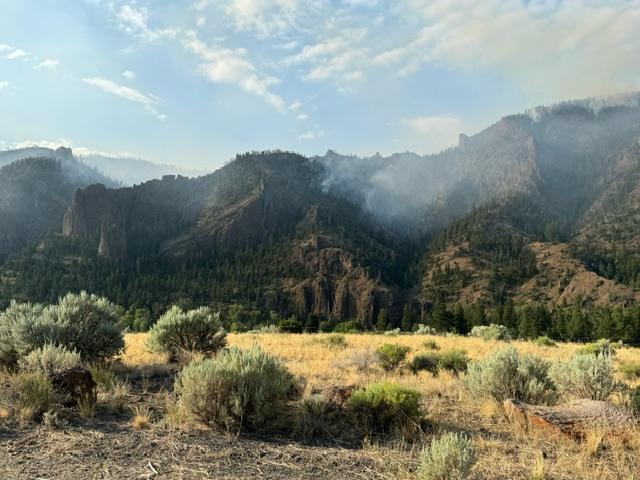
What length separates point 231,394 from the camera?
644 centimetres

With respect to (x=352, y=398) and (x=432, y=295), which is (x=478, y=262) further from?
(x=352, y=398)

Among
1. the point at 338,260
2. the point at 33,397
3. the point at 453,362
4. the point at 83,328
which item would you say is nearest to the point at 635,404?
A: the point at 453,362

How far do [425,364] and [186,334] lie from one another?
20.5 feet

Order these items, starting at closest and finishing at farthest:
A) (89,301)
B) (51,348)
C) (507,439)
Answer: (507,439), (51,348), (89,301)

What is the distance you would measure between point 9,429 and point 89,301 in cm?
509

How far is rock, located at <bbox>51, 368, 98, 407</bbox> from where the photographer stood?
700cm

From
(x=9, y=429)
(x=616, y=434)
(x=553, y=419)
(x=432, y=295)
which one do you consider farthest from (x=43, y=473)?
(x=432, y=295)

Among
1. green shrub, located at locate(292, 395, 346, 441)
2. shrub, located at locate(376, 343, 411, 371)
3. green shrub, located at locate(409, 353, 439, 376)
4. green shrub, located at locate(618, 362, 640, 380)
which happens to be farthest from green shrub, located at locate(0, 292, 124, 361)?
green shrub, located at locate(618, 362, 640, 380)

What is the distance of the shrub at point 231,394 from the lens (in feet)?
20.8

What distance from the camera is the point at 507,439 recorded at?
6387 millimetres

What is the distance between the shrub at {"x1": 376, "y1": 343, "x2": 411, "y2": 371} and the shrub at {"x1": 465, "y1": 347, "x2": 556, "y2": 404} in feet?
12.0

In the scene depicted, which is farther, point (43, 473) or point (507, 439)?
point (507, 439)

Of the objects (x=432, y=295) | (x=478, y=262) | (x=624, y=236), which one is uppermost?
(x=624, y=236)

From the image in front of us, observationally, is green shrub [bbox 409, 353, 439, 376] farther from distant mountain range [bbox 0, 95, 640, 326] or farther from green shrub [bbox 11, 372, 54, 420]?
distant mountain range [bbox 0, 95, 640, 326]
